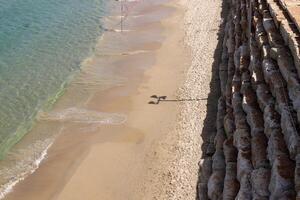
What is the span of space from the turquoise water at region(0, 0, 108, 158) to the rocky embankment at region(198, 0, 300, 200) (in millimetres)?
9169

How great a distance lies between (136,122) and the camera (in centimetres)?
1895

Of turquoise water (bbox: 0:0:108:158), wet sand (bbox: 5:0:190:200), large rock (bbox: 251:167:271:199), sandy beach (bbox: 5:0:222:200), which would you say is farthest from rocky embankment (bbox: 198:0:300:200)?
turquoise water (bbox: 0:0:108:158)

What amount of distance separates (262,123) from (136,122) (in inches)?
359

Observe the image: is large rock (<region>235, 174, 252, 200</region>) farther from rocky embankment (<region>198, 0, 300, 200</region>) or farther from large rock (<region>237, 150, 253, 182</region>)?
large rock (<region>237, 150, 253, 182</region>)

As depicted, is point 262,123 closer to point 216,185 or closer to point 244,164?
point 244,164

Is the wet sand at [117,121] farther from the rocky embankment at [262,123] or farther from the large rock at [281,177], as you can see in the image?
the large rock at [281,177]

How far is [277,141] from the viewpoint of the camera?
350 inches

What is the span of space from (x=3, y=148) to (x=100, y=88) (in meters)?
6.00

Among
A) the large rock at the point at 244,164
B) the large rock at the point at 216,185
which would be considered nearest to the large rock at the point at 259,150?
the large rock at the point at 244,164

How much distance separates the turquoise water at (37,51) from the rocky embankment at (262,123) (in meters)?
9.17

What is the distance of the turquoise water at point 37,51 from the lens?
66.5 ft

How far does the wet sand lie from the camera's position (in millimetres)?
15234

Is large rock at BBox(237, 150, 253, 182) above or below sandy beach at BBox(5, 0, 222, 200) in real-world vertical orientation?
above

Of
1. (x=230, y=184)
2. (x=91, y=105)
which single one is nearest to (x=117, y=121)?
(x=91, y=105)
